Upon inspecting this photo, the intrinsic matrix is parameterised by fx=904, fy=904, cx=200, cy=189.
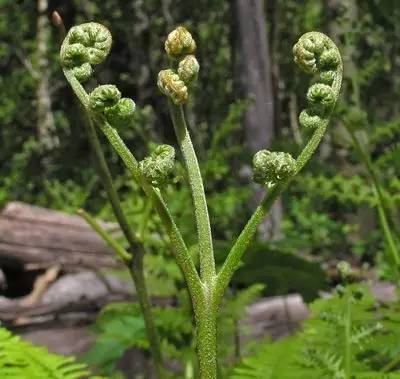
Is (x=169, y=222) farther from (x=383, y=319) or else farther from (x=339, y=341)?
(x=383, y=319)

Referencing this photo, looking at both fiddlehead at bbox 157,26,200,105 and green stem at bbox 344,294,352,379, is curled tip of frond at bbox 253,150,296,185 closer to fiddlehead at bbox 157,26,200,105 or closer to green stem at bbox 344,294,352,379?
fiddlehead at bbox 157,26,200,105

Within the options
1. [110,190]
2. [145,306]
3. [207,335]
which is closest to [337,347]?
[145,306]

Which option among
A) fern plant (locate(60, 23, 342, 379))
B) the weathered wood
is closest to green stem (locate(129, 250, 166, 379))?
fern plant (locate(60, 23, 342, 379))

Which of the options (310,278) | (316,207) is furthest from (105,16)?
(310,278)

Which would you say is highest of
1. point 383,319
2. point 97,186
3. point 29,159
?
point 29,159

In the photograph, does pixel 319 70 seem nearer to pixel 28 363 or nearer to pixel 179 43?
pixel 179 43
